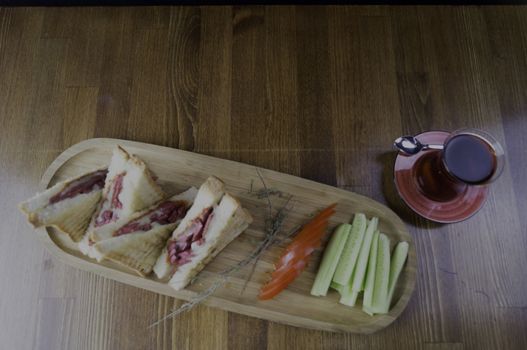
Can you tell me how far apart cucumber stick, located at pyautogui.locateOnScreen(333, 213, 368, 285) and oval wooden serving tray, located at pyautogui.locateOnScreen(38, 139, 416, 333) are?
0.09 m

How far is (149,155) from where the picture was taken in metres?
2.58

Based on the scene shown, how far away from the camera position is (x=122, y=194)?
2402mm

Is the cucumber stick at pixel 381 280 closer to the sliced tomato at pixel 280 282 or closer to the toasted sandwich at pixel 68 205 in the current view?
the sliced tomato at pixel 280 282

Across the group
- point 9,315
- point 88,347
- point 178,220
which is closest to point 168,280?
point 178,220

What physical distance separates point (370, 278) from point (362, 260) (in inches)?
3.9

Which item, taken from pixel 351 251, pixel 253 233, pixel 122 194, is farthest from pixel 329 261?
pixel 122 194

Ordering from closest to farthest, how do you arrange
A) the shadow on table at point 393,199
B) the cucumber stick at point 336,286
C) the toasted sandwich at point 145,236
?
the toasted sandwich at point 145,236
the cucumber stick at point 336,286
the shadow on table at point 393,199

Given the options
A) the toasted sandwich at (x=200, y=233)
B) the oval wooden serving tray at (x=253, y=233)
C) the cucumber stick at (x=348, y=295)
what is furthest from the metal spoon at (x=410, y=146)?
the toasted sandwich at (x=200, y=233)

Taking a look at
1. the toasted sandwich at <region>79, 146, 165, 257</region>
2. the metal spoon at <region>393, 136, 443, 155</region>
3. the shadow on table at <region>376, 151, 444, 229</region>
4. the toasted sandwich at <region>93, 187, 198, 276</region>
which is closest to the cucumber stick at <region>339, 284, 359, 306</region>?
the shadow on table at <region>376, 151, 444, 229</region>

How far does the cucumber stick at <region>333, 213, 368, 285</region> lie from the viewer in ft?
7.64

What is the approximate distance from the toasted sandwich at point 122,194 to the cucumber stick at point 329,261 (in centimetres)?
95

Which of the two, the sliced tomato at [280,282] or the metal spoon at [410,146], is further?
the metal spoon at [410,146]

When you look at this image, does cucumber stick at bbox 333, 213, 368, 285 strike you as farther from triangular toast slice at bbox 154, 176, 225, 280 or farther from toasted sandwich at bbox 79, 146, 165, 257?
toasted sandwich at bbox 79, 146, 165, 257

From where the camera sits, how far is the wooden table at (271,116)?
245 centimetres
